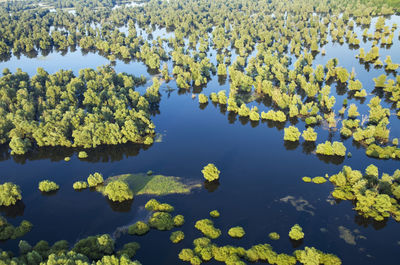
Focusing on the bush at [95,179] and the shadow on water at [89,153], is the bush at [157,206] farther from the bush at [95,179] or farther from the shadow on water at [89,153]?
the shadow on water at [89,153]

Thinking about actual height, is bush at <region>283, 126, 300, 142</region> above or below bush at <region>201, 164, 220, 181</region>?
above

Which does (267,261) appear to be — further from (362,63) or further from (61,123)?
(362,63)

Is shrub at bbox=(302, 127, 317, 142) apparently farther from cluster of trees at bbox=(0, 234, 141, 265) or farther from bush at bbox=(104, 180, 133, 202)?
cluster of trees at bbox=(0, 234, 141, 265)

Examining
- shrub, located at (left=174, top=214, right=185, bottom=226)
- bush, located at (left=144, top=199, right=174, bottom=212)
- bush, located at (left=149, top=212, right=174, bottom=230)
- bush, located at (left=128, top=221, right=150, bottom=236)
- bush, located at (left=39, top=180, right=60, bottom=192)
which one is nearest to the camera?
bush, located at (left=128, top=221, right=150, bottom=236)

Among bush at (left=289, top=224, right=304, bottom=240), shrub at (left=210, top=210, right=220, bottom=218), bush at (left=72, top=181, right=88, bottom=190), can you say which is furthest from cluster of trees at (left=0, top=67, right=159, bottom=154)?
bush at (left=289, top=224, right=304, bottom=240)

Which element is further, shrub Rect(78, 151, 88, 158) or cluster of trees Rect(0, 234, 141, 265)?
shrub Rect(78, 151, 88, 158)

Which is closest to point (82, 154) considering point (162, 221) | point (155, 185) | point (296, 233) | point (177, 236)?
point (155, 185)

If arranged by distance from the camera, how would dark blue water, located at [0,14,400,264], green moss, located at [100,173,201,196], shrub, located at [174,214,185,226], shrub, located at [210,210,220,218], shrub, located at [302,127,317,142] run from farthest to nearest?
shrub, located at [302,127,317,142] → green moss, located at [100,173,201,196] → shrub, located at [210,210,220,218] → shrub, located at [174,214,185,226] → dark blue water, located at [0,14,400,264]
